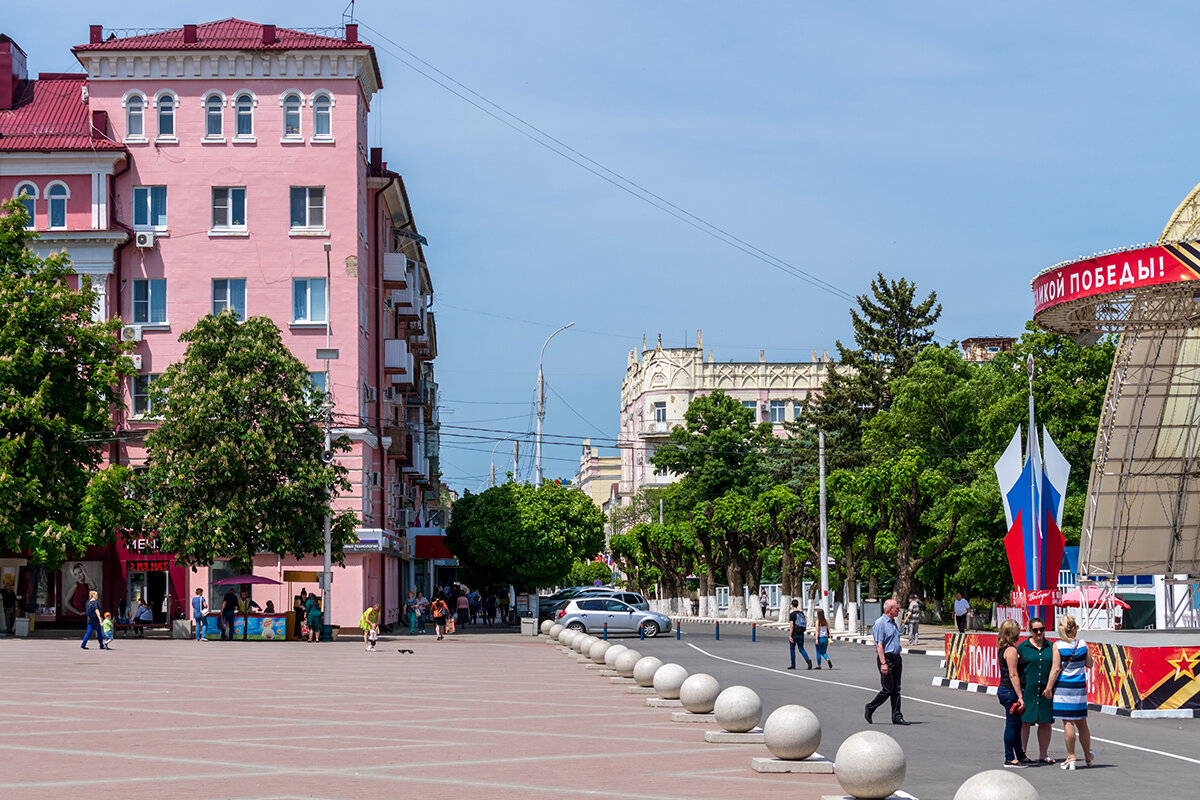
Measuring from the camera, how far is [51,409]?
46.6m

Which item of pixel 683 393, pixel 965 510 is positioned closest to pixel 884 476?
pixel 965 510

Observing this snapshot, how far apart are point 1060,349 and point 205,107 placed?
32641 mm

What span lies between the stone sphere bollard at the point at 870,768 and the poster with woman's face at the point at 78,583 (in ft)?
146

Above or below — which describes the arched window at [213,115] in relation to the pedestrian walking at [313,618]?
above

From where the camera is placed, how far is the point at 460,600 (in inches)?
2368

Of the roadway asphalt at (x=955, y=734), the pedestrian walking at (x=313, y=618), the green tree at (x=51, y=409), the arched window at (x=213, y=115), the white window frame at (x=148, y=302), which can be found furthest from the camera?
the arched window at (x=213, y=115)

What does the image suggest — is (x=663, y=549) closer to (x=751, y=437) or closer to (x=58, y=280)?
(x=751, y=437)

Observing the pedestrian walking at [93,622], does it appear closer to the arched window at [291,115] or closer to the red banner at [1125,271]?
the arched window at [291,115]

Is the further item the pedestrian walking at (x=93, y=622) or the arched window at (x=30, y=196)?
the arched window at (x=30, y=196)

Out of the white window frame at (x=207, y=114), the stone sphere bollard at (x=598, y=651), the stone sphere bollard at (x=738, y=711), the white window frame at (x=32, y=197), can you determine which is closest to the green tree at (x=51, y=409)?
the white window frame at (x=32, y=197)

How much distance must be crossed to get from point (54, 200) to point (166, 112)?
198 inches

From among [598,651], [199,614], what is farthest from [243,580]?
[598,651]

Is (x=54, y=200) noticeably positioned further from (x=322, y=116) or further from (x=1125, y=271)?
(x=1125, y=271)

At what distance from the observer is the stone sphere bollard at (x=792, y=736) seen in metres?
13.8
